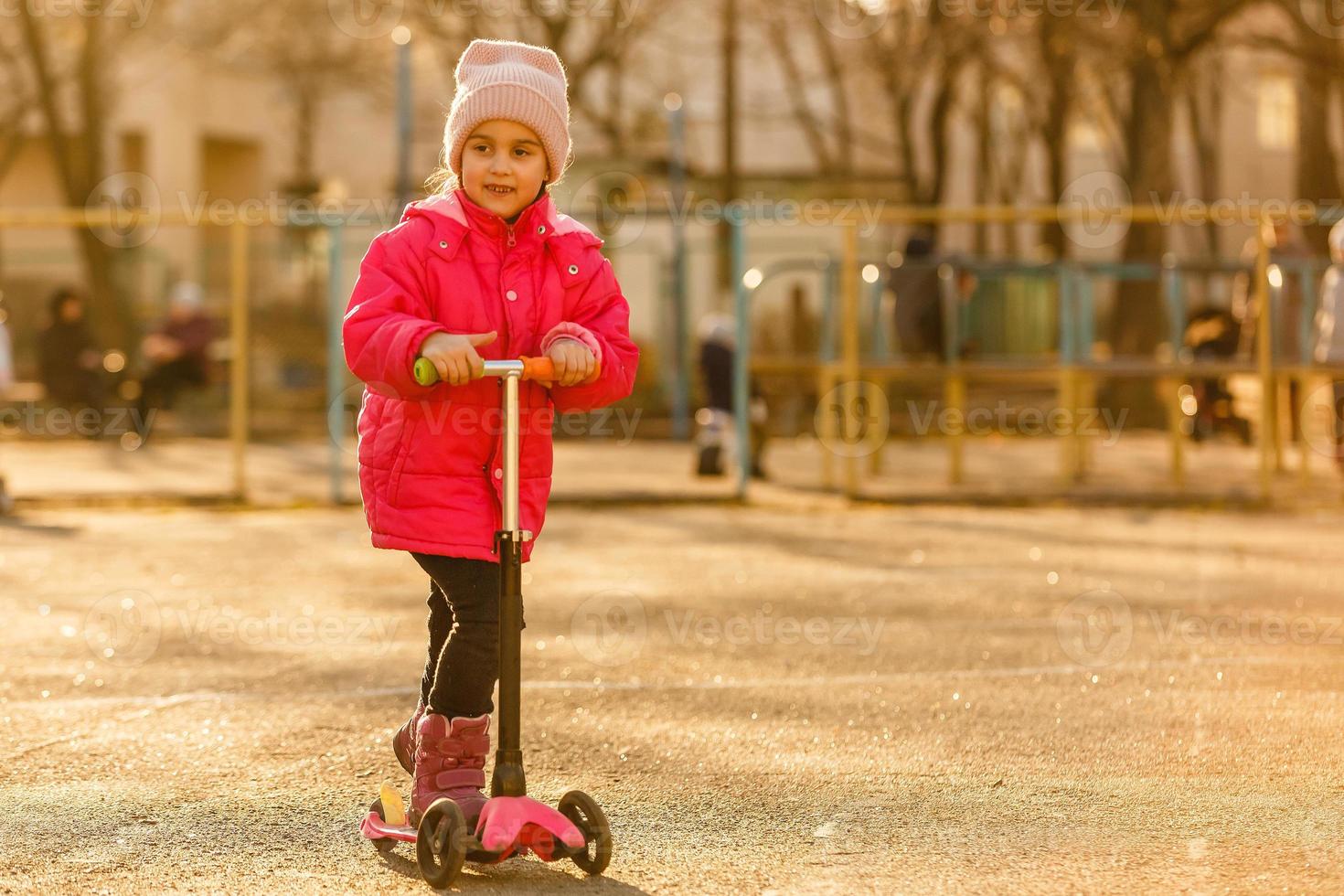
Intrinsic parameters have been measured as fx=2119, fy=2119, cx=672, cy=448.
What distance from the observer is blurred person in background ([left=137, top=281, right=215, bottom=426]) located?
18.3 meters

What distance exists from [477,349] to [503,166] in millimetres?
359

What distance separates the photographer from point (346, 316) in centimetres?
409

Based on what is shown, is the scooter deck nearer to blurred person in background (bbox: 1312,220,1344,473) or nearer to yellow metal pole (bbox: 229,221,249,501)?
yellow metal pole (bbox: 229,221,249,501)

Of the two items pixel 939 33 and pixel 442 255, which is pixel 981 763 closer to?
pixel 442 255

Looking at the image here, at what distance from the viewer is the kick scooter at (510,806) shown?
3.87 metres

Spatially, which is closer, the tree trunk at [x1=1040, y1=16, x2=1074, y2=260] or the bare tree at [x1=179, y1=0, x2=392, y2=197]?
the tree trunk at [x1=1040, y1=16, x2=1074, y2=260]

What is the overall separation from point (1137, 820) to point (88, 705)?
3.01 meters

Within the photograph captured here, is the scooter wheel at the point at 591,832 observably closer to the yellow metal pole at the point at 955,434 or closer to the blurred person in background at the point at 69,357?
the yellow metal pole at the point at 955,434

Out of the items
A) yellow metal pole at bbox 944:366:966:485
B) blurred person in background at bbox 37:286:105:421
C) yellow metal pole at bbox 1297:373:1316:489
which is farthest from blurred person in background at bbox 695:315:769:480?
blurred person in background at bbox 37:286:105:421

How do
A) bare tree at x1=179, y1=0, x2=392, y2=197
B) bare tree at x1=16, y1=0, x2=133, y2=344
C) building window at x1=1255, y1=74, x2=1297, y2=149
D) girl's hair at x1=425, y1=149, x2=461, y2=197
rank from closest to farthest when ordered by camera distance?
girl's hair at x1=425, y1=149, x2=461, y2=197, bare tree at x1=16, y1=0, x2=133, y2=344, bare tree at x1=179, y1=0, x2=392, y2=197, building window at x1=1255, y1=74, x2=1297, y2=149

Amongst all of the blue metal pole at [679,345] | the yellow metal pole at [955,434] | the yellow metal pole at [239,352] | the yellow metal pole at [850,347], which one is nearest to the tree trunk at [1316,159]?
the blue metal pole at [679,345]

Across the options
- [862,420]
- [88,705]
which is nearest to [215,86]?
[862,420]

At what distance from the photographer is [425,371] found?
3852 mm

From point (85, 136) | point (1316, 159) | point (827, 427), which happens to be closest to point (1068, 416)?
point (827, 427)
